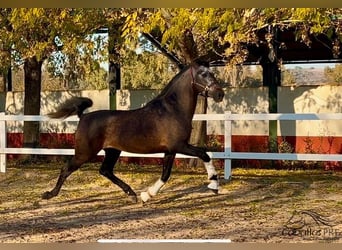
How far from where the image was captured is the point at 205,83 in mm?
6500

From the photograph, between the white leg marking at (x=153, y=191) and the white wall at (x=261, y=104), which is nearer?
the white leg marking at (x=153, y=191)

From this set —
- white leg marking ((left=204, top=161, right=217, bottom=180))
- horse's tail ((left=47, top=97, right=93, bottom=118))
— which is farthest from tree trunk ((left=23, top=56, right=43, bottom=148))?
white leg marking ((left=204, top=161, right=217, bottom=180))

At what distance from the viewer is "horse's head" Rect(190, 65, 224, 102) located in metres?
6.41

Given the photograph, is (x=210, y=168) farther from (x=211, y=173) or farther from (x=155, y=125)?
(x=155, y=125)

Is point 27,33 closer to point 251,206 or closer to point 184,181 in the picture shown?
point 184,181

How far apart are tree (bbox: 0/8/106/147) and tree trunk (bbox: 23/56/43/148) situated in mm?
808

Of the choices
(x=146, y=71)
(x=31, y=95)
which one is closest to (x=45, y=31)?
(x=31, y=95)

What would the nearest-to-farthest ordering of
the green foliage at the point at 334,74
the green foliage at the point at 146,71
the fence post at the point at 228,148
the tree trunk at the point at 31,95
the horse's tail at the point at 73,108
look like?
the horse's tail at the point at 73,108, the fence post at the point at 228,148, the green foliage at the point at 146,71, the tree trunk at the point at 31,95, the green foliage at the point at 334,74

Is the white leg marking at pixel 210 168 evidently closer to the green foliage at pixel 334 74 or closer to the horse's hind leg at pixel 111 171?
the horse's hind leg at pixel 111 171

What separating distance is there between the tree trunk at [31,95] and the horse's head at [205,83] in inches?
243

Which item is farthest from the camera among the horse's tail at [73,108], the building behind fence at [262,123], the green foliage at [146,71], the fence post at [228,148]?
the green foliage at [146,71]

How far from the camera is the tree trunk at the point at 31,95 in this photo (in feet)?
39.3

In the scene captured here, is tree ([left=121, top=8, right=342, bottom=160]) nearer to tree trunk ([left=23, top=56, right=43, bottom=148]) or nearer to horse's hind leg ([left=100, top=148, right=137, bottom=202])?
horse's hind leg ([left=100, top=148, right=137, bottom=202])

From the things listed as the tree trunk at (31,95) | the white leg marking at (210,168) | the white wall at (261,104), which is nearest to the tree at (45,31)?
the tree trunk at (31,95)
